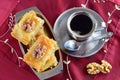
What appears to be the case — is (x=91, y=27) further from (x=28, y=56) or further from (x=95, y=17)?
(x=28, y=56)

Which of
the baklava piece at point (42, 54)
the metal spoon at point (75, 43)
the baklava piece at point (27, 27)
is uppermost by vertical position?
the baklava piece at point (27, 27)

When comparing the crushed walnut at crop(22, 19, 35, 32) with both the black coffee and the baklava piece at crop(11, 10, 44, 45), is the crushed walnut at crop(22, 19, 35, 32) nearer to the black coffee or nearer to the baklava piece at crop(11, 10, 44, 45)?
the baklava piece at crop(11, 10, 44, 45)

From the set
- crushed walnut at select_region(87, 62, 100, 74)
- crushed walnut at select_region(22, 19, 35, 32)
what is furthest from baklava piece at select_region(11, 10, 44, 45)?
crushed walnut at select_region(87, 62, 100, 74)

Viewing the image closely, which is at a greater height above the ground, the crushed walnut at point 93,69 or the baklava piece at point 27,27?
the baklava piece at point 27,27

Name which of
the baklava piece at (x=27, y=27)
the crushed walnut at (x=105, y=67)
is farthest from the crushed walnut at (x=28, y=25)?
the crushed walnut at (x=105, y=67)

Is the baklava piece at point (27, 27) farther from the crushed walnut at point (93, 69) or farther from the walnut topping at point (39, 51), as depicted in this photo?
the crushed walnut at point (93, 69)

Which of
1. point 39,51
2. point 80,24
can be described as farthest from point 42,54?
point 80,24

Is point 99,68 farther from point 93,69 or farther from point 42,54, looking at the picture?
point 42,54
